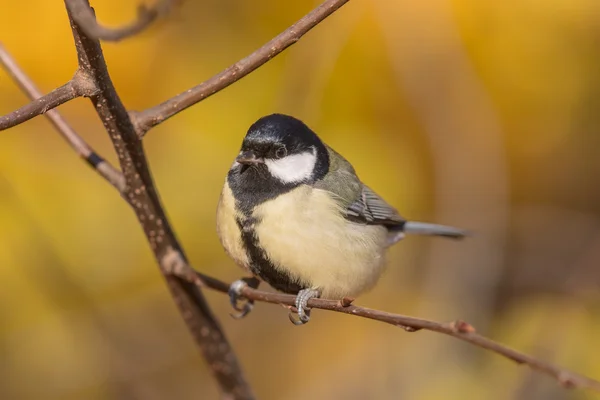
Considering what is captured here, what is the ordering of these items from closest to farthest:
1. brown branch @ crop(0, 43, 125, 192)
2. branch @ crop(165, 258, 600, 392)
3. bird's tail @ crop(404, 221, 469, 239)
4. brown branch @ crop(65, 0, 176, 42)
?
1. brown branch @ crop(65, 0, 176, 42)
2. branch @ crop(165, 258, 600, 392)
3. brown branch @ crop(0, 43, 125, 192)
4. bird's tail @ crop(404, 221, 469, 239)

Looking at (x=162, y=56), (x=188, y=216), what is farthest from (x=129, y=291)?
(x=162, y=56)

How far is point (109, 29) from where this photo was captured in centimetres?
108

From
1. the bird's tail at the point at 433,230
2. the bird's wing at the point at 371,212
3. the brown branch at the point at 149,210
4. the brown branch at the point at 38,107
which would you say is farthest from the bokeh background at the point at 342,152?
the brown branch at the point at 38,107

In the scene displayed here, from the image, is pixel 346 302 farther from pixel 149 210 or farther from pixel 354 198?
pixel 354 198

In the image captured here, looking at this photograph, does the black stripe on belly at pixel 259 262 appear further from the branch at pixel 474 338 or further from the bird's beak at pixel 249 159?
the branch at pixel 474 338

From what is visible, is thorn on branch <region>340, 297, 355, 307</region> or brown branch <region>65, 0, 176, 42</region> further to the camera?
thorn on branch <region>340, 297, 355, 307</region>

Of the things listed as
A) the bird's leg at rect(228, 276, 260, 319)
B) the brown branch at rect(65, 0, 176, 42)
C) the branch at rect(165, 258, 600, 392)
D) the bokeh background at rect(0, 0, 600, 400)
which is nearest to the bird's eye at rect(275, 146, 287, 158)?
the bird's leg at rect(228, 276, 260, 319)

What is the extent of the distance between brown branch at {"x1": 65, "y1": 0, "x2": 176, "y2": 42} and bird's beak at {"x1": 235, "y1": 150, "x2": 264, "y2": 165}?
2.67 ft

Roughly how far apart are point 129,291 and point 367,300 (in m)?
0.97

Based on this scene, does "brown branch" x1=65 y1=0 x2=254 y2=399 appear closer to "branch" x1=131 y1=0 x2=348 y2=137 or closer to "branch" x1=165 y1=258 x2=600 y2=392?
"branch" x1=131 y1=0 x2=348 y2=137

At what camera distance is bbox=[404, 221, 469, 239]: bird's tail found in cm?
246

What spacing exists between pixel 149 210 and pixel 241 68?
1.43 feet

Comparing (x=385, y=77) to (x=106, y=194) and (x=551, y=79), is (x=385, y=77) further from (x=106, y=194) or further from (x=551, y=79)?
(x=106, y=194)

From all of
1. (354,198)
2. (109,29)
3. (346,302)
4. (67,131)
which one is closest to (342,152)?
(354,198)
